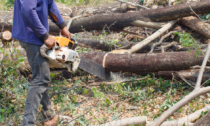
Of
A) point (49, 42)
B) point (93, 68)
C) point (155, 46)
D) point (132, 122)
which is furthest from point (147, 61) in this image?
point (49, 42)

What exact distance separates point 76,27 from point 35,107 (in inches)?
153

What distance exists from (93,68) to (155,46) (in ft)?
5.54

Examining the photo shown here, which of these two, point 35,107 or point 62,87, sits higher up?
point 35,107

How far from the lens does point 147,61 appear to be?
142 inches

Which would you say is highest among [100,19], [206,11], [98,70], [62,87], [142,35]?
[206,11]

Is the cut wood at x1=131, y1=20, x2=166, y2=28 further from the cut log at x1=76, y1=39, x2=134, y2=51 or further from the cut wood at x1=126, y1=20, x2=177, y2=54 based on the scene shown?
the cut log at x1=76, y1=39, x2=134, y2=51

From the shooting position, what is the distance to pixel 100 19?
545 centimetres

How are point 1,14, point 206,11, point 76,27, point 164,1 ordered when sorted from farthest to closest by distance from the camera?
point 1,14
point 164,1
point 76,27
point 206,11

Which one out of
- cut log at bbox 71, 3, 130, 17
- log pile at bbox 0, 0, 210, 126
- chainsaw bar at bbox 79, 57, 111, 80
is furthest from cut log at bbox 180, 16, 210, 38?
chainsaw bar at bbox 79, 57, 111, 80

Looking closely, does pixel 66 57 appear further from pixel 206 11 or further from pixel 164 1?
pixel 164 1

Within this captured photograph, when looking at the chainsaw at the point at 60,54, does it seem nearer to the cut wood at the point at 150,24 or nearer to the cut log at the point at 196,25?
the cut wood at the point at 150,24

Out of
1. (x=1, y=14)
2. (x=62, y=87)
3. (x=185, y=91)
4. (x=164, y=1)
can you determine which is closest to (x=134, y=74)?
(x=185, y=91)

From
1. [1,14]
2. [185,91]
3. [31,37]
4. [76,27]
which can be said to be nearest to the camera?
[31,37]

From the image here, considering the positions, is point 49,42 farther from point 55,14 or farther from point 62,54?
point 55,14
